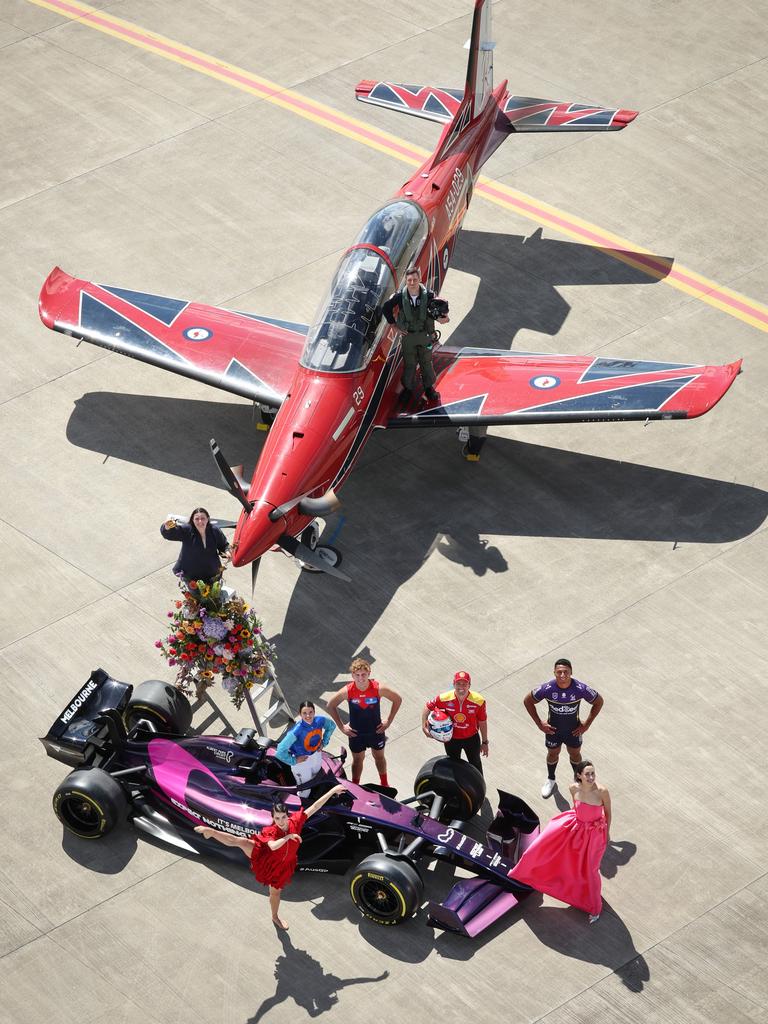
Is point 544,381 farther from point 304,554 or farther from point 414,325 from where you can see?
point 304,554

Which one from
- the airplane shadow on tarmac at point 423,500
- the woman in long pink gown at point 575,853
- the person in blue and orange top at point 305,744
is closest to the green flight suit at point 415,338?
the airplane shadow on tarmac at point 423,500

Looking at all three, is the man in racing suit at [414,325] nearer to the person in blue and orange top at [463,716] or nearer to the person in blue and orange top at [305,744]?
the person in blue and orange top at [463,716]

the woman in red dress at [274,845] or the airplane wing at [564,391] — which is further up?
the airplane wing at [564,391]

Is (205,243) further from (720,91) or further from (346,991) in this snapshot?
(346,991)

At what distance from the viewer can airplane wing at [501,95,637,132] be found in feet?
72.7

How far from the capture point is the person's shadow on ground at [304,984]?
41.3 ft

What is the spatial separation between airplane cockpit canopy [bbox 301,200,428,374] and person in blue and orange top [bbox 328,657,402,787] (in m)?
4.73

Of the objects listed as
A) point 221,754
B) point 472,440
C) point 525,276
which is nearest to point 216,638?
point 221,754

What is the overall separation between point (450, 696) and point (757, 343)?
9059mm

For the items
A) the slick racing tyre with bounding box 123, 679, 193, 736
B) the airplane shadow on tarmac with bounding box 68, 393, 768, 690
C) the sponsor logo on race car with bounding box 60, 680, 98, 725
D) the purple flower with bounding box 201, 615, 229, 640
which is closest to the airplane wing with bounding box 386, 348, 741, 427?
the airplane shadow on tarmac with bounding box 68, 393, 768, 690

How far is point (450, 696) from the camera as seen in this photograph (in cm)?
1391

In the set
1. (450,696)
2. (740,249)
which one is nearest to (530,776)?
(450,696)

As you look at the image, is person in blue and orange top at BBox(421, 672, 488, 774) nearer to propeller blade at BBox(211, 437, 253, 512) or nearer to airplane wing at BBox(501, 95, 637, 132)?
propeller blade at BBox(211, 437, 253, 512)

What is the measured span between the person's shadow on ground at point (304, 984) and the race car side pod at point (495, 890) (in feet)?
2.39
